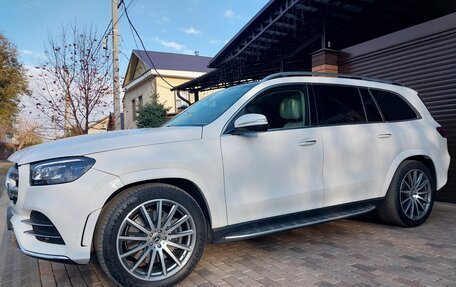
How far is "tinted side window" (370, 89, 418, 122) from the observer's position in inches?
177

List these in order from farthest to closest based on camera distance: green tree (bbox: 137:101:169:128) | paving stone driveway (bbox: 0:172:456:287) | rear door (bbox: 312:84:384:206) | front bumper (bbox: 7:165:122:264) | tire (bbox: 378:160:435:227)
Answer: green tree (bbox: 137:101:169:128) < tire (bbox: 378:160:435:227) < rear door (bbox: 312:84:384:206) < paving stone driveway (bbox: 0:172:456:287) < front bumper (bbox: 7:165:122:264)

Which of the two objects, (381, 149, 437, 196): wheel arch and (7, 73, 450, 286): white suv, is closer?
(7, 73, 450, 286): white suv

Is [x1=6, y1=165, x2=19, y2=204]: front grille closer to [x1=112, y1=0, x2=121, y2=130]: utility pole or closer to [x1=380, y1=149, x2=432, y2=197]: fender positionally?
[x1=380, y1=149, x2=432, y2=197]: fender

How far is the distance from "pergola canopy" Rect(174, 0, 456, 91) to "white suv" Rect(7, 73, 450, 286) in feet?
12.1

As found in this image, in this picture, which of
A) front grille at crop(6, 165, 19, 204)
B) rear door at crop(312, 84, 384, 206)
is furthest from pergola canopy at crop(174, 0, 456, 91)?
front grille at crop(6, 165, 19, 204)

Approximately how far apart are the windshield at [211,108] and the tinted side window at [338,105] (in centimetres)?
84

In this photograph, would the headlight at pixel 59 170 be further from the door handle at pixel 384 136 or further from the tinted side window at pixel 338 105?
the door handle at pixel 384 136

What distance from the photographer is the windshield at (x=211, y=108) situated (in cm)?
357

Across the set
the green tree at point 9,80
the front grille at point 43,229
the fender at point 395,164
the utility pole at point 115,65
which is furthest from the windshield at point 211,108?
the green tree at point 9,80

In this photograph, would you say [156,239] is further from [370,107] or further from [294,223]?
[370,107]

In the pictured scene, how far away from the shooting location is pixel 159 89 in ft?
62.6

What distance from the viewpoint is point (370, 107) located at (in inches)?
172

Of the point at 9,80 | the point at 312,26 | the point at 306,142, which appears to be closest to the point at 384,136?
the point at 306,142

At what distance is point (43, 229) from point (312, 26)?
7439 mm
